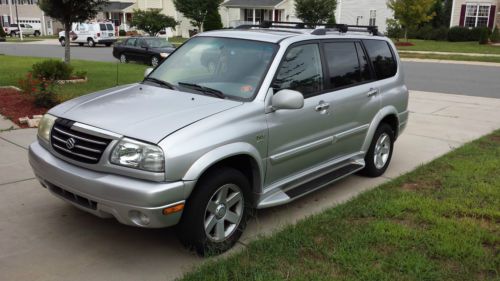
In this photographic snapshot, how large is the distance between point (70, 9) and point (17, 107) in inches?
242

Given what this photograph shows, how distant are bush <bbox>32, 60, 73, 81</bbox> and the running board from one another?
8912mm

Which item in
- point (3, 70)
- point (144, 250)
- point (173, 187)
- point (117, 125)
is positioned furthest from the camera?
point (3, 70)

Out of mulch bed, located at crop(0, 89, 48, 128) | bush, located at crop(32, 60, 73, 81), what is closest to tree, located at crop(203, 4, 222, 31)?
bush, located at crop(32, 60, 73, 81)

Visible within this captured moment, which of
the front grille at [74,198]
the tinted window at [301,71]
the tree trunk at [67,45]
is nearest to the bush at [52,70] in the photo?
the tree trunk at [67,45]

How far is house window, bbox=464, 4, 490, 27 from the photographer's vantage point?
41.7 metres

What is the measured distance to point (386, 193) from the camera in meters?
5.46

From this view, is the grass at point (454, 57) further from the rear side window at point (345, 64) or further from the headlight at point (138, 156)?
the headlight at point (138, 156)

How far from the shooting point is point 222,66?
473 cm

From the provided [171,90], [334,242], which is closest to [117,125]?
[171,90]

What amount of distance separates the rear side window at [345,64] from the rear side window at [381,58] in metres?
0.21

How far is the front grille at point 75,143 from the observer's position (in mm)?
3674

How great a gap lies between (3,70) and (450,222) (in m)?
15.8

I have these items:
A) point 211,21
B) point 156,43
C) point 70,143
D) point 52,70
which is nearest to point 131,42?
point 156,43

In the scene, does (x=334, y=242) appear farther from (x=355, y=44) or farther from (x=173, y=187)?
(x=355, y=44)
